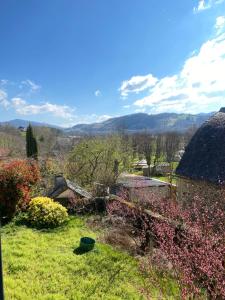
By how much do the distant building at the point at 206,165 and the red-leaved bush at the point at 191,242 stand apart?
2.63 feet

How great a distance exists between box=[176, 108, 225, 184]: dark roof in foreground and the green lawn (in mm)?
3601

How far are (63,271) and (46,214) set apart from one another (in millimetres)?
4384

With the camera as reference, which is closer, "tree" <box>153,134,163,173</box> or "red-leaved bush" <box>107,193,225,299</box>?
"red-leaved bush" <box>107,193,225,299</box>

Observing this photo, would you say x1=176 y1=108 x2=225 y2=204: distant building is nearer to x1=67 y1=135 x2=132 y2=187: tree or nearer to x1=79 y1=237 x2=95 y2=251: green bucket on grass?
x1=79 y1=237 x2=95 y2=251: green bucket on grass

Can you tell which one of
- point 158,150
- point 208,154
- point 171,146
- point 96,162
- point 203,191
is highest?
point 208,154

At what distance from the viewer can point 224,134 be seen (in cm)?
1060

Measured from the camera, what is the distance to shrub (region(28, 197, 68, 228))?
37.7 feet

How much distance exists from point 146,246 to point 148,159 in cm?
4881

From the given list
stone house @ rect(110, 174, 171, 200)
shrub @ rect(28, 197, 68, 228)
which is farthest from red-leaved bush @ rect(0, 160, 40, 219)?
stone house @ rect(110, 174, 171, 200)

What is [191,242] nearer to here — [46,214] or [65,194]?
[46,214]

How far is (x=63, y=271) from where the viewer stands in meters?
7.50

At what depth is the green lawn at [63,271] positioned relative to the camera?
6.52 metres

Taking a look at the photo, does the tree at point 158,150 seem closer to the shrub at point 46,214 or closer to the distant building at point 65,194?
the distant building at point 65,194

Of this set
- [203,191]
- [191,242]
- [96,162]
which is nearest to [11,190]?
[203,191]
